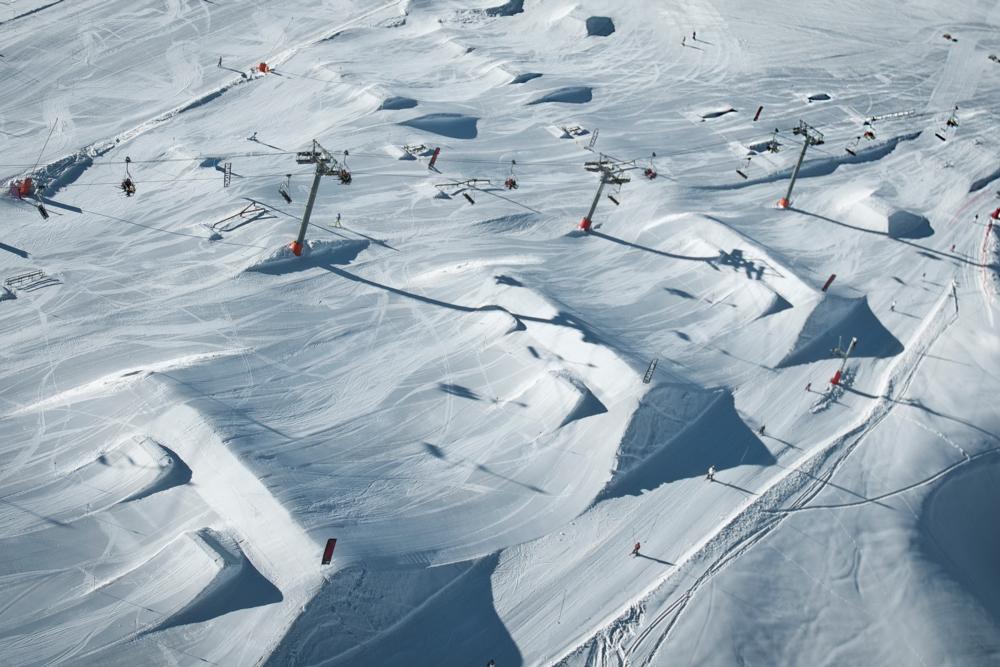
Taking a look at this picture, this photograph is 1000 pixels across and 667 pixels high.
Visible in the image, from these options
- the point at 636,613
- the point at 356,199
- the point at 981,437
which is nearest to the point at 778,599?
the point at 636,613

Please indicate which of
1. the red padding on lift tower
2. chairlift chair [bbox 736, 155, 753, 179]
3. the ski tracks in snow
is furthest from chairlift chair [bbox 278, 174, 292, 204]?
→ the ski tracks in snow

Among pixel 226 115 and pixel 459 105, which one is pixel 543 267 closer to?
pixel 459 105

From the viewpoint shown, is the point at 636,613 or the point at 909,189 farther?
the point at 909,189

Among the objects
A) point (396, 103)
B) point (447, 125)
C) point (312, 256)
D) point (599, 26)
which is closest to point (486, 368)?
point (312, 256)

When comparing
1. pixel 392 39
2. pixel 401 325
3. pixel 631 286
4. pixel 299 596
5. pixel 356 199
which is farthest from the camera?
pixel 392 39

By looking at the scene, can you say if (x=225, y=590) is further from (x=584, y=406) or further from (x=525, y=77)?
(x=525, y=77)

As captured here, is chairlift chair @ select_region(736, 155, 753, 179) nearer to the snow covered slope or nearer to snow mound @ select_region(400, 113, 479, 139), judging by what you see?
the snow covered slope

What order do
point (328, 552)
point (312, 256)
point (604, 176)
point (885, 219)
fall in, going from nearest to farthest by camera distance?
point (328, 552) < point (312, 256) < point (604, 176) < point (885, 219)
